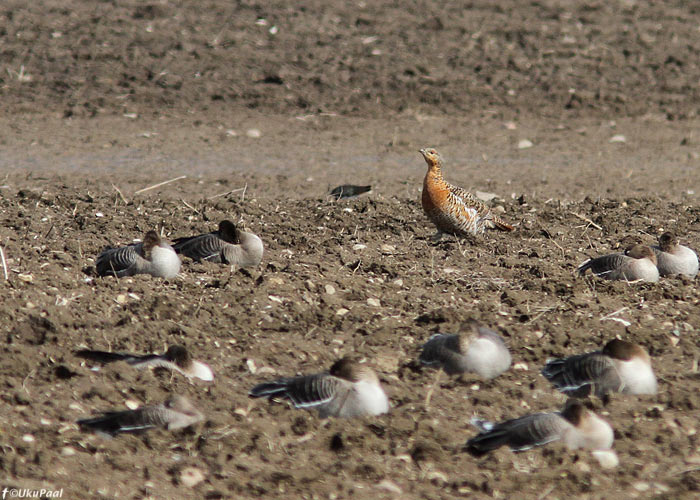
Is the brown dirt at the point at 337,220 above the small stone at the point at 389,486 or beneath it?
beneath

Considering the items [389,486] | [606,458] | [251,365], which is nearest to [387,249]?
[251,365]

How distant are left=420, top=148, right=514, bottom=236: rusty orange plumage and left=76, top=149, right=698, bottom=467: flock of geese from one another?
1.28 m

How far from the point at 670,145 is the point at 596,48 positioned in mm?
3131

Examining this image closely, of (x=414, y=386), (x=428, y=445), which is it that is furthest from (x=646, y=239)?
(x=428, y=445)

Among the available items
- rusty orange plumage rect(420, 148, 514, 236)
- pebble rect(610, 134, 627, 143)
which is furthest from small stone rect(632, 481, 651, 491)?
pebble rect(610, 134, 627, 143)

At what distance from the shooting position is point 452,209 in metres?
8.80

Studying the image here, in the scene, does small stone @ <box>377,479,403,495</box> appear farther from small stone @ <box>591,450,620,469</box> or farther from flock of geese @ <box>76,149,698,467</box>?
small stone @ <box>591,450,620,469</box>

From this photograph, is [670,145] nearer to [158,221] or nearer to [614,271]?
[614,271]

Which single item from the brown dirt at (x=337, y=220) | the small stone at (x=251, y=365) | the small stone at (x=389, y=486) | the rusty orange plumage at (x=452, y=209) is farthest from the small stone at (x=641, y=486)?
the rusty orange plumage at (x=452, y=209)

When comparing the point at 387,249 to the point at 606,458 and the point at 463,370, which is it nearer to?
the point at 463,370

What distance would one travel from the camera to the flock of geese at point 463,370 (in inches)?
202

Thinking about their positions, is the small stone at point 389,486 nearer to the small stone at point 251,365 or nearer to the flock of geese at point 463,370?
the flock of geese at point 463,370

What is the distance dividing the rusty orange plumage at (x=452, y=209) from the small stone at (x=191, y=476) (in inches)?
174

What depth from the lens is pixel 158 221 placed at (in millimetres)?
9031
